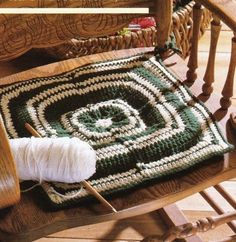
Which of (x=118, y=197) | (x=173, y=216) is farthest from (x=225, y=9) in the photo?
(x=173, y=216)

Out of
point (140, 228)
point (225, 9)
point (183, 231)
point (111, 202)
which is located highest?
point (225, 9)

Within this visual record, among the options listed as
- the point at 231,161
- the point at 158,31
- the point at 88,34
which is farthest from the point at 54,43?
the point at 231,161

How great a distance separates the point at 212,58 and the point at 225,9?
16 centimetres

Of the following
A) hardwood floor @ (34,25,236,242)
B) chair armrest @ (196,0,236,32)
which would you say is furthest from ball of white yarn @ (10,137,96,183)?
hardwood floor @ (34,25,236,242)

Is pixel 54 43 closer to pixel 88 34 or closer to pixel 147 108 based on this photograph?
pixel 88 34

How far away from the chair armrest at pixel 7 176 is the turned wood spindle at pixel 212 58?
558 mm

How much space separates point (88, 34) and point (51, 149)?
389mm

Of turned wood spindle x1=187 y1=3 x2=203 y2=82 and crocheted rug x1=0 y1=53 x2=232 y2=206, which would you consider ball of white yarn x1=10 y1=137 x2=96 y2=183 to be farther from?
turned wood spindle x1=187 y1=3 x2=203 y2=82

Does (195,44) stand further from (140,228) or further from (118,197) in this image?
(140,228)

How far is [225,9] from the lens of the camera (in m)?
1.07

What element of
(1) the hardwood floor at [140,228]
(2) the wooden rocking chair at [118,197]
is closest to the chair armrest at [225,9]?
(2) the wooden rocking chair at [118,197]

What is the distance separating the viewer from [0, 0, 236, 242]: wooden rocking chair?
936mm

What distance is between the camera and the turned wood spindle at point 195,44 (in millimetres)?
1219

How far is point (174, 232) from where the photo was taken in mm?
1141
